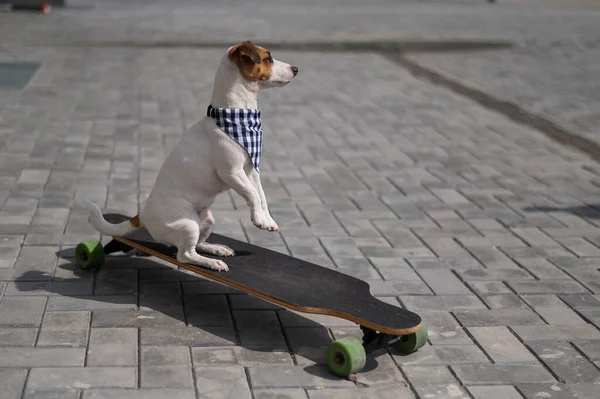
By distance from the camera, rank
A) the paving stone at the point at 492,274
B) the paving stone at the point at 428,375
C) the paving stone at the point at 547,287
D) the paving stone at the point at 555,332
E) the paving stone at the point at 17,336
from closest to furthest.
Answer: the paving stone at the point at 428,375 → the paving stone at the point at 17,336 → the paving stone at the point at 555,332 → the paving stone at the point at 547,287 → the paving stone at the point at 492,274

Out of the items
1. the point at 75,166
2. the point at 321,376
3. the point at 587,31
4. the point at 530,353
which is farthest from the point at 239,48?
the point at 587,31

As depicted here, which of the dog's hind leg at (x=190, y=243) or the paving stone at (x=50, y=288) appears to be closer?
the dog's hind leg at (x=190, y=243)

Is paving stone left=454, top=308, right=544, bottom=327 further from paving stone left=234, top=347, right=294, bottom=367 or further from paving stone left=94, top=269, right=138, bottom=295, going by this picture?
paving stone left=94, top=269, right=138, bottom=295

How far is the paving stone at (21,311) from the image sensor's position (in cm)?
489

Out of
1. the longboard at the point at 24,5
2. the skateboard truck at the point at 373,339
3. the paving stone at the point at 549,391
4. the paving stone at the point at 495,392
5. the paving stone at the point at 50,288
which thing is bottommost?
the longboard at the point at 24,5

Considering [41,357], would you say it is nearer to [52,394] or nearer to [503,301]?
[52,394]

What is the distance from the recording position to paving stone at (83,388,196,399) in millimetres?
4121

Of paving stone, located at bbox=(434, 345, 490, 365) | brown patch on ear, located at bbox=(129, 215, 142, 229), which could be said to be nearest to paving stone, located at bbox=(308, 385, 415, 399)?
paving stone, located at bbox=(434, 345, 490, 365)

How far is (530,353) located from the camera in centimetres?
480

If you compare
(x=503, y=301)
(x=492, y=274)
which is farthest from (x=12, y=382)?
(x=492, y=274)

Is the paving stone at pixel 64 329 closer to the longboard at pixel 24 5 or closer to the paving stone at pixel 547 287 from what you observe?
the paving stone at pixel 547 287

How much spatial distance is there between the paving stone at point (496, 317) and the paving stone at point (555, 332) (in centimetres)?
8

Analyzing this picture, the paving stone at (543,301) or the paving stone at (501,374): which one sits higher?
the paving stone at (501,374)

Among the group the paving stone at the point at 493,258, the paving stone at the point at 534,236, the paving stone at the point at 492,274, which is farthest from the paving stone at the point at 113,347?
the paving stone at the point at 534,236
